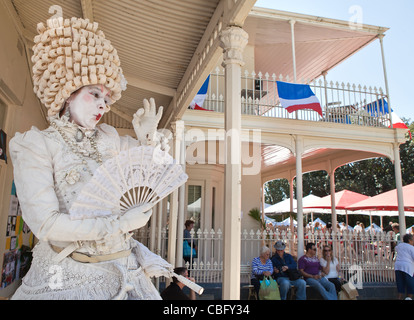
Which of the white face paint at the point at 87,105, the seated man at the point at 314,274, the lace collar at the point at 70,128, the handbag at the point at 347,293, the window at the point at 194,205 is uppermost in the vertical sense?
the window at the point at 194,205

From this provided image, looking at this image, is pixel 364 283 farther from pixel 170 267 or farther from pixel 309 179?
pixel 309 179

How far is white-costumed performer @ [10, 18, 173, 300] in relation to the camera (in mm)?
1233

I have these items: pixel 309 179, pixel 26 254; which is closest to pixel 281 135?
pixel 26 254

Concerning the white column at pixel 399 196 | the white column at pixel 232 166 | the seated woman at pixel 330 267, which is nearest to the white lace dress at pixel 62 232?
the white column at pixel 232 166

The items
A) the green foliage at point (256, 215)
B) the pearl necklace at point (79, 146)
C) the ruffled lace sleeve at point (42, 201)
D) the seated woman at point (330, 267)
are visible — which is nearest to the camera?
the ruffled lace sleeve at point (42, 201)

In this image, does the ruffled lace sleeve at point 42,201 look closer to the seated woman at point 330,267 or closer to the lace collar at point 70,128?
the lace collar at point 70,128

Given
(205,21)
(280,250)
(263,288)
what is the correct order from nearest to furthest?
(205,21) < (263,288) < (280,250)

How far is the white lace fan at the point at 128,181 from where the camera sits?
1242mm

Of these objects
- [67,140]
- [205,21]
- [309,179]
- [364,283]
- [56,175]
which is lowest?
[364,283]

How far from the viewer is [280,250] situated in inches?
270

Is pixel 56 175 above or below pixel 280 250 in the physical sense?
above

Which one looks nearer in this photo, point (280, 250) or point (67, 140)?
point (67, 140)

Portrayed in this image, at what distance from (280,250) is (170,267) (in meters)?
5.84

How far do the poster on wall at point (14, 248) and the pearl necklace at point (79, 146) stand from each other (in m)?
4.12
